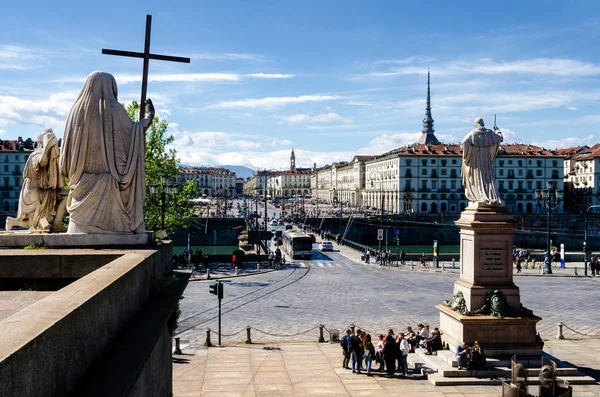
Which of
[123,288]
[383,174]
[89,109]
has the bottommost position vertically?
[123,288]

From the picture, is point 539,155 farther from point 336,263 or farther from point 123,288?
point 123,288

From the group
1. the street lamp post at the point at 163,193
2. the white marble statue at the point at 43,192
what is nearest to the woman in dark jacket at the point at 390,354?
the white marble statue at the point at 43,192

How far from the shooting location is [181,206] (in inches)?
→ 1551

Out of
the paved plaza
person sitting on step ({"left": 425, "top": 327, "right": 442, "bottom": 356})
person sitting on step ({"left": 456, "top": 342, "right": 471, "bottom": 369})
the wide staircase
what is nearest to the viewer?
the paved plaza

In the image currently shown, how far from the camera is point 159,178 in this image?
36031 millimetres

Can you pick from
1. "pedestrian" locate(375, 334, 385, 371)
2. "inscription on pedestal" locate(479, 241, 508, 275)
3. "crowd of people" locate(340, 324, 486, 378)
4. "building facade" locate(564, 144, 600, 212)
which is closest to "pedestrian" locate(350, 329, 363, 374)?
"crowd of people" locate(340, 324, 486, 378)

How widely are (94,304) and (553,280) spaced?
35303 mm

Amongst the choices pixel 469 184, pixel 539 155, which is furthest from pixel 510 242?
pixel 539 155

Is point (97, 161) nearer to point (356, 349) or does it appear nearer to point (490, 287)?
point (356, 349)

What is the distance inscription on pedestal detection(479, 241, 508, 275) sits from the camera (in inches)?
586

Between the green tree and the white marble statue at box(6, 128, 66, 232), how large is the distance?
975 inches

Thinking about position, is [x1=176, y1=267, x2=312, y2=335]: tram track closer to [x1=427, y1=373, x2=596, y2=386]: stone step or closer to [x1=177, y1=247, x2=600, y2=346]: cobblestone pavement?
[x1=177, y1=247, x2=600, y2=346]: cobblestone pavement

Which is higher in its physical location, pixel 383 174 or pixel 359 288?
pixel 383 174

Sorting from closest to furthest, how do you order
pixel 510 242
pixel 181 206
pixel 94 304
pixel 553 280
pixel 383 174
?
pixel 94 304 → pixel 510 242 → pixel 553 280 → pixel 181 206 → pixel 383 174
